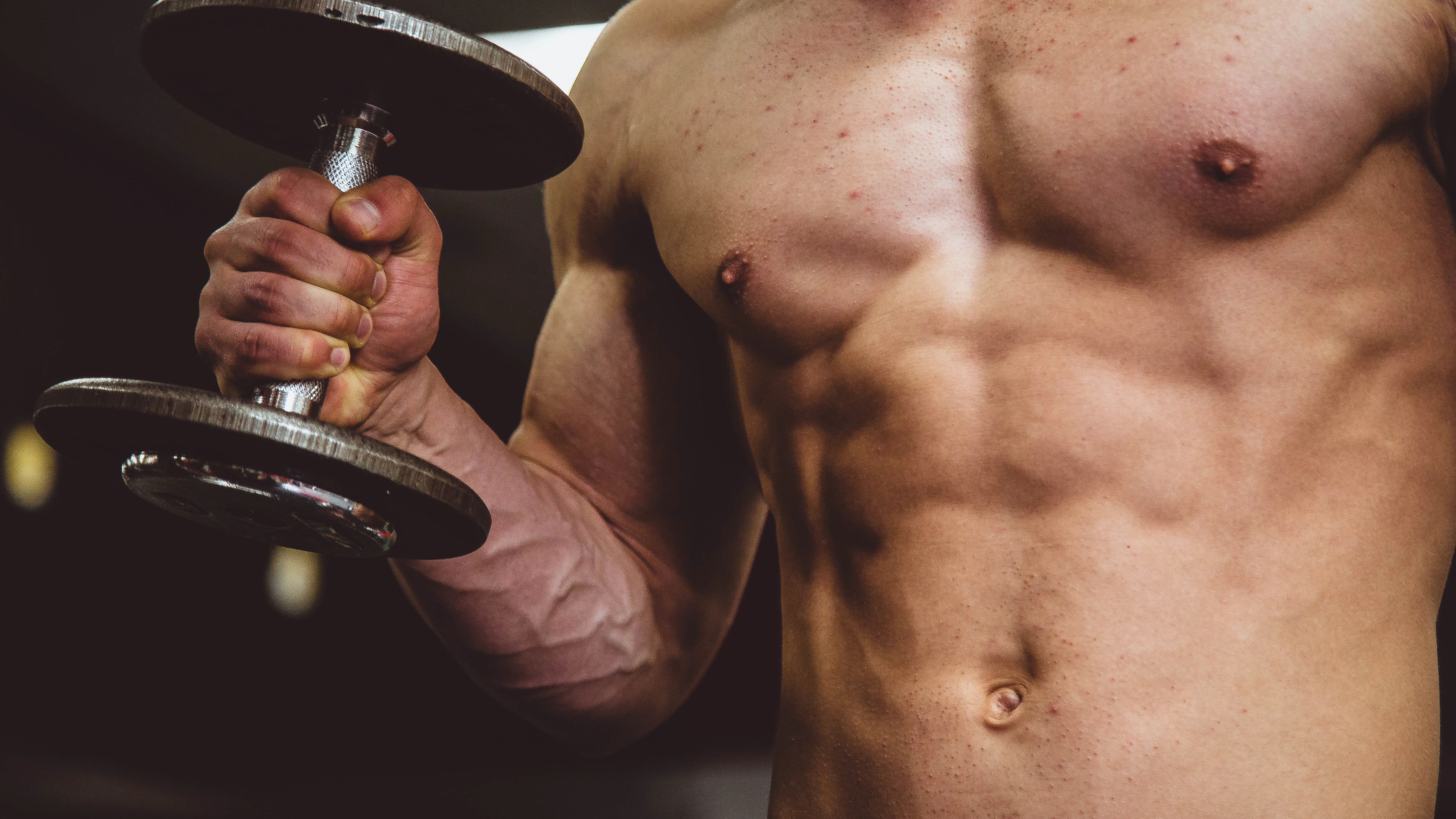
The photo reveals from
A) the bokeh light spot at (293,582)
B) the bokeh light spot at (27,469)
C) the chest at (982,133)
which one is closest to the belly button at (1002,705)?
the chest at (982,133)

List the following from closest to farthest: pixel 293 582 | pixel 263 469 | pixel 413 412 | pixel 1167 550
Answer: pixel 263 469, pixel 1167 550, pixel 413 412, pixel 293 582

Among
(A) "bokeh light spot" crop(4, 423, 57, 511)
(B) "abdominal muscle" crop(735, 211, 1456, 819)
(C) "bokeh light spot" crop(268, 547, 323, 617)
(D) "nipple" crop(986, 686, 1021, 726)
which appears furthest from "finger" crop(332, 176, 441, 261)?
(C) "bokeh light spot" crop(268, 547, 323, 617)

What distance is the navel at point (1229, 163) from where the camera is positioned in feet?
2.25

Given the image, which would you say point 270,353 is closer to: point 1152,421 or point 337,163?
point 337,163

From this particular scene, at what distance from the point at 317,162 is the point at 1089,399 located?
52 centimetres

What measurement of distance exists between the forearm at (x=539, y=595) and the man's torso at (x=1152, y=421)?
265 mm

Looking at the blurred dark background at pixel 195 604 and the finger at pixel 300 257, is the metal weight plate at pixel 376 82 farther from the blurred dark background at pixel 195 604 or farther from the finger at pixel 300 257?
the blurred dark background at pixel 195 604

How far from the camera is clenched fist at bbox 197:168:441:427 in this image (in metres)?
0.64

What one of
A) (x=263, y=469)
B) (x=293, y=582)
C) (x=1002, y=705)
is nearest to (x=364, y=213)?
(x=263, y=469)

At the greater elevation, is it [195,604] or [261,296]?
[261,296]

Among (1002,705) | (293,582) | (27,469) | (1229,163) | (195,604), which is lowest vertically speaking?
(293,582)

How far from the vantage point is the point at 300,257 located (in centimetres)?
65

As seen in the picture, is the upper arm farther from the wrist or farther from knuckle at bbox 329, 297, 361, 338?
knuckle at bbox 329, 297, 361, 338

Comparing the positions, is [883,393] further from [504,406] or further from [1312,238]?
[504,406]
